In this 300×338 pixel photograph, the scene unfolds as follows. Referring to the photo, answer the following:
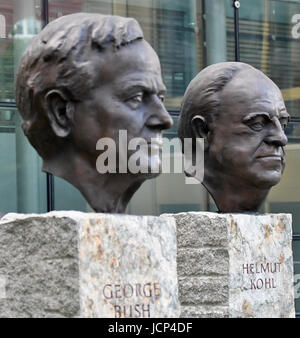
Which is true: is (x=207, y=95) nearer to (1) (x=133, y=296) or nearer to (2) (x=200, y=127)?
(2) (x=200, y=127)

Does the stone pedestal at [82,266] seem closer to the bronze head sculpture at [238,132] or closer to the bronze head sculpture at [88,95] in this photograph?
the bronze head sculpture at [88,95]

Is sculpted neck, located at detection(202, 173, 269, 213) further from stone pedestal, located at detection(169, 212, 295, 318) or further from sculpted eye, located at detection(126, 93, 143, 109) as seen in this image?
sculpted eye, located at detection(126, 93, 143, 109)

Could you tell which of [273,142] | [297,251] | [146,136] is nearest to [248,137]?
[273,142]

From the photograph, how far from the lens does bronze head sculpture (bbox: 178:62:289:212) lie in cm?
628

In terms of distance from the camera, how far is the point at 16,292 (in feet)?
15.9

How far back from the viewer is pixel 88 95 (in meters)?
4.87

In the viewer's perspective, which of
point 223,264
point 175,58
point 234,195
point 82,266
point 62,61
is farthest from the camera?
point 175,58

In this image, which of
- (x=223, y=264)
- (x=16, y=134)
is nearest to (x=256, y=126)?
(x=223, y=264)

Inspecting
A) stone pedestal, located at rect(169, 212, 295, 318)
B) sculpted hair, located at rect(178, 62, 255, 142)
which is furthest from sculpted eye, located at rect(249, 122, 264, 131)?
stone pedestal, located at rect(169, 212, 295, 318)

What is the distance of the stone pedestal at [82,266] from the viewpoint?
4652 mm

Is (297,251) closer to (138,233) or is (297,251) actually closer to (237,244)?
(237,244)

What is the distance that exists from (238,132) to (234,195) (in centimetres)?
44

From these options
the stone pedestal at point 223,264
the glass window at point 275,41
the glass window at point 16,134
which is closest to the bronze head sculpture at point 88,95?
the stone pedestal at point 223,264

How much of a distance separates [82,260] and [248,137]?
2017 mm
